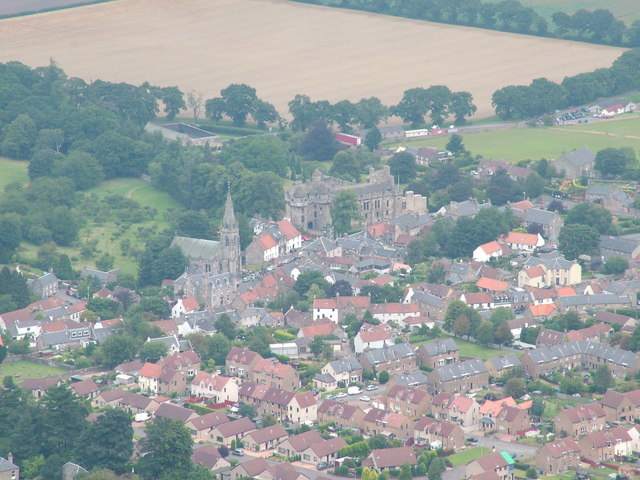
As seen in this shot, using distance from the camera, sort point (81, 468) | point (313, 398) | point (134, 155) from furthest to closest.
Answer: point (134, 155) < point (313, 398) < point (81, 468)

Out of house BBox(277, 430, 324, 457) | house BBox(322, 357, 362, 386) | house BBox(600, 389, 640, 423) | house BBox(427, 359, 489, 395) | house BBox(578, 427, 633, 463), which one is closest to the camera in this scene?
house BBox(578, 427, 633, 463)

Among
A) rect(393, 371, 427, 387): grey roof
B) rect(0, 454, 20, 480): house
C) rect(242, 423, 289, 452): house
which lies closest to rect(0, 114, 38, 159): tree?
rect(393, 371, 427, 387): grey roof

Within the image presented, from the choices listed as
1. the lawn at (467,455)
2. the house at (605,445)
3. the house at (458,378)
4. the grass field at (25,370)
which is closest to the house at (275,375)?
the house at (458,378)

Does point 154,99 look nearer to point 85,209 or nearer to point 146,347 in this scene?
point 85,209

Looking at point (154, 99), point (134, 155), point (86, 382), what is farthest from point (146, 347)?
point (154, 99)

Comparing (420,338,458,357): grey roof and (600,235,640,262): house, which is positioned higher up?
(600,235,640,262): house

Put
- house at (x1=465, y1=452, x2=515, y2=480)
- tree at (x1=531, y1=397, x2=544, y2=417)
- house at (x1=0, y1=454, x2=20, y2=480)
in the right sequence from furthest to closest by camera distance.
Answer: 1. tree at (x1=531, y1=397, x2=544, y2=417)
2. house at (x1=0, y1=454, x2=20, y2=480)
3. house at (x1=465, y1=452, x2=515, y2=480)

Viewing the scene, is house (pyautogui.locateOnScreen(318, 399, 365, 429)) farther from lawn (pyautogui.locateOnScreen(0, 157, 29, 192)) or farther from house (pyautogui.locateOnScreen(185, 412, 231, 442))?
lawn (pyautogui.locateOnScreen(0, 157, 29, 192))
